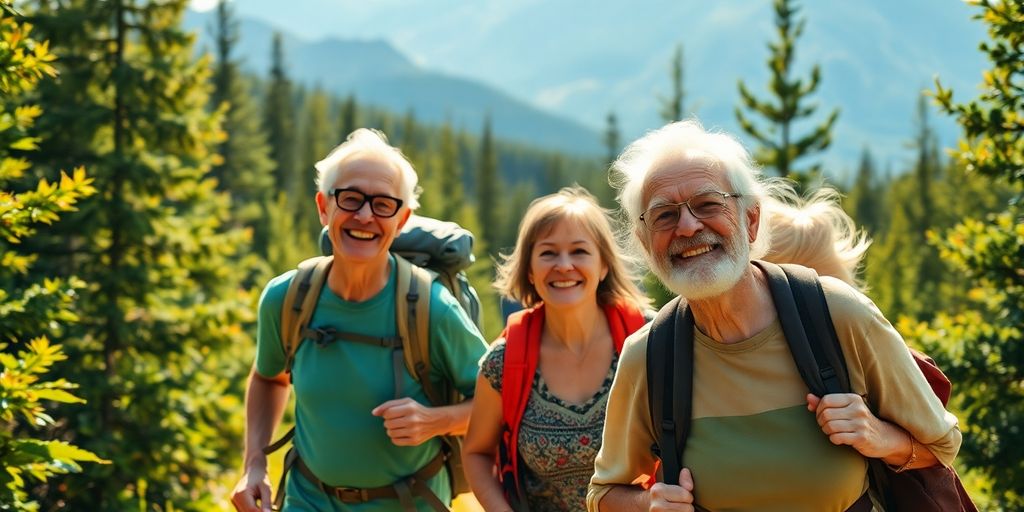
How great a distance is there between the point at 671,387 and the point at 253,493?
2.09 m

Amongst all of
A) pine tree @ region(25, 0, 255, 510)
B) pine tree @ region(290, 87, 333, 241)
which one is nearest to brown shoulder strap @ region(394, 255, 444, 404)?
pine tree @ region(25, 0, 255, 510)

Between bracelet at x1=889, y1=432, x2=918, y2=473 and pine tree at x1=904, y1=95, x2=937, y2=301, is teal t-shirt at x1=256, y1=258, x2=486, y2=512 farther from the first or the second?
pine tree at x1=904, y1=95, x2=937, y2=301

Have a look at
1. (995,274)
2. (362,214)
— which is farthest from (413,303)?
(995,274)

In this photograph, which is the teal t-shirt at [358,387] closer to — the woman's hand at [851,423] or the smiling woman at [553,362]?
the smiling woman at [553,362]

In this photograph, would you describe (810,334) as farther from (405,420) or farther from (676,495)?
(405,420)

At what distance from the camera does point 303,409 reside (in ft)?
13.4

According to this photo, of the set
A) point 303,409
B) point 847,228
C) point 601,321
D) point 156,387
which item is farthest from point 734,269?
point 156,387

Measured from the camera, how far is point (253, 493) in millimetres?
4062

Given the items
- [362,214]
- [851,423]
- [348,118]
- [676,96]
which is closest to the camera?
[851,423]

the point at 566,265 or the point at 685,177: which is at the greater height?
the point at 685,177

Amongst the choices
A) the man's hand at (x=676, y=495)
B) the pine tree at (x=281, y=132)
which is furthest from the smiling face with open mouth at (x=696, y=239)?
the pine tree at (x=281, y=132)

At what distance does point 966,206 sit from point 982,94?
37.0m

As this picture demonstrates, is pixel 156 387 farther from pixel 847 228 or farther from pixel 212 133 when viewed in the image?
pixel 847 228

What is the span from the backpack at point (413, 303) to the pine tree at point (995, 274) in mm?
4334
